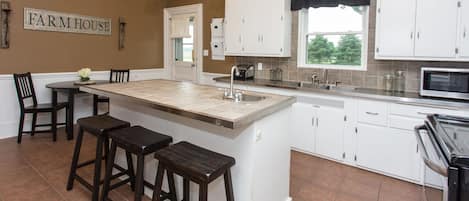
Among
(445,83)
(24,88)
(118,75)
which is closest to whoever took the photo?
(445,83)

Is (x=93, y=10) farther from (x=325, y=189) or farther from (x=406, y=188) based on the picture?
(x=406, y=188)

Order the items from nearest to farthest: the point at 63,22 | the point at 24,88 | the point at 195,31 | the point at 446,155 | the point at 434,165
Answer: the point at 446,155 → the point at 434,165 → the point at 24,88 → the point at 63,22 → the point at 195,31

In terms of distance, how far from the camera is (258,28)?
4.53 metres

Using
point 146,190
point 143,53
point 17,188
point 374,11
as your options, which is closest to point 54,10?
point 143,53

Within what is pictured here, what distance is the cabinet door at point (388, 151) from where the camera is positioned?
3.13 m

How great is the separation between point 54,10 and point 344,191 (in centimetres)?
487

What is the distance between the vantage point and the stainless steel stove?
1378 mm

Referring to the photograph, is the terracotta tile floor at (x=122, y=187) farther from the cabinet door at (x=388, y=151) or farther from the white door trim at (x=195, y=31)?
the white door trim at (x=195, y=31)

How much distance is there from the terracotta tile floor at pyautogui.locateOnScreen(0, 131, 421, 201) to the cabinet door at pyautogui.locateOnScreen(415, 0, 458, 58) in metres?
1.39

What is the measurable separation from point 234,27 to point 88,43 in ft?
8.44

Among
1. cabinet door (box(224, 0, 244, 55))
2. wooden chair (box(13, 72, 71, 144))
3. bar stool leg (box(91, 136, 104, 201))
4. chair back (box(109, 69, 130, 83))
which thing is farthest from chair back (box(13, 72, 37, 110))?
cabinet door (box(224, 0, 244, 55))

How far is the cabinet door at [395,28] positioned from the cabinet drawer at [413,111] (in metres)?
0.58

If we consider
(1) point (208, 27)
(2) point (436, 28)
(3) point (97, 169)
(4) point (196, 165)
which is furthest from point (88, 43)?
(2) point (436, 28)

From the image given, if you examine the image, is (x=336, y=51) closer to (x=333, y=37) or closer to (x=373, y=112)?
(x=333, y=37)
